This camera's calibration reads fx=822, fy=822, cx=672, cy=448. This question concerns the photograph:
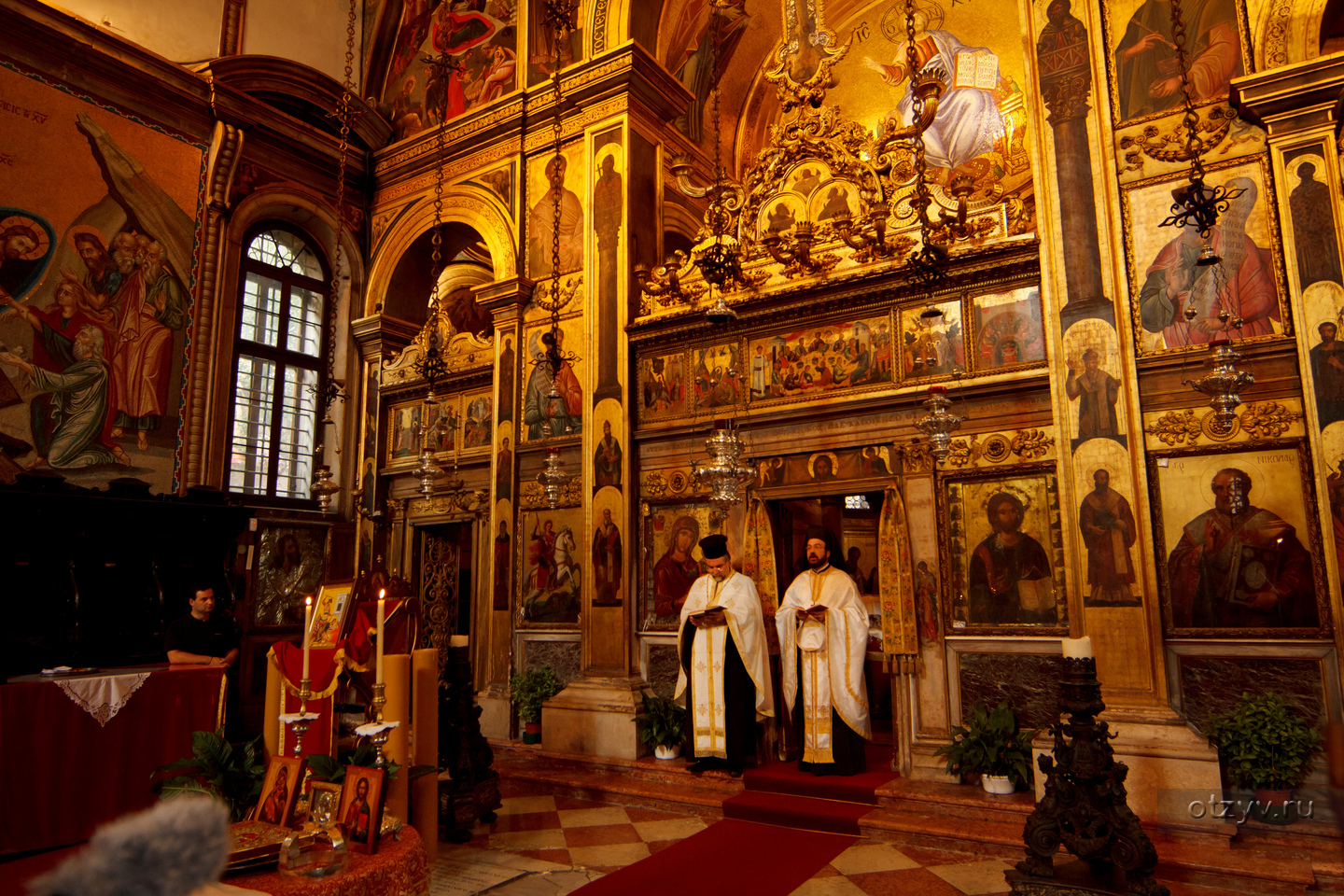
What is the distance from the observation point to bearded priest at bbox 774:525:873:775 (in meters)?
7.58

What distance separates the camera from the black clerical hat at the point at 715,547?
8.34 m

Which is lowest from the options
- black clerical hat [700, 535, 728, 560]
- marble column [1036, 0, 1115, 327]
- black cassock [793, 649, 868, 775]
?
black cassock [793, 649, 868, 775]

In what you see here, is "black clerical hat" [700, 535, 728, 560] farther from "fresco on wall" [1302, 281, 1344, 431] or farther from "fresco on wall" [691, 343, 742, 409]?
"fresco on wall" [1302, 281, 1344, 431]

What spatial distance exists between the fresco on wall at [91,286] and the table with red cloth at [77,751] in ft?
15.4

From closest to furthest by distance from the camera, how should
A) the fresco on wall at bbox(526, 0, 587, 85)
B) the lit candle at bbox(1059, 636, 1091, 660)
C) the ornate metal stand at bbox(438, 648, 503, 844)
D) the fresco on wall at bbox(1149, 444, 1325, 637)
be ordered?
1. the lit candle at bbox(1059, 636, 1091, 660)
2. the fresco on wall at bbox(1149, 444, 1325, 637)
3. the ornate metal stand at bbox(438, 648, 503, 844)
4. the fresco on wall at bbox(526, 0, 587, 85)

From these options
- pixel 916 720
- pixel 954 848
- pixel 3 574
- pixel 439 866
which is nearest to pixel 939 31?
pixel 916 720

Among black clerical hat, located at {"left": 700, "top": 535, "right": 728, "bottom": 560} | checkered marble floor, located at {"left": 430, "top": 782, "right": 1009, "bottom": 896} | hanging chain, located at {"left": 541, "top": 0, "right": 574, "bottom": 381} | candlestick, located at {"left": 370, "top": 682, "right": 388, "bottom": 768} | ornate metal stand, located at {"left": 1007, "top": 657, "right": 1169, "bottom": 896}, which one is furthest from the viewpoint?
black clerical hat, located at {"left": 700, "top": 535, "right": 728, "bottom": 560}

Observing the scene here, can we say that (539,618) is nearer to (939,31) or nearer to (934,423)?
(934,423)

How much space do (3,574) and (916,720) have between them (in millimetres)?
9223

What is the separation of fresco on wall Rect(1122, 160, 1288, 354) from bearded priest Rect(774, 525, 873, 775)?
11.2 feet

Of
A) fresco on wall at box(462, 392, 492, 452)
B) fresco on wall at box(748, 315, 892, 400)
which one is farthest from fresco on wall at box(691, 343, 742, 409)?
fresco on wall at box(462, 392, 492, 452)

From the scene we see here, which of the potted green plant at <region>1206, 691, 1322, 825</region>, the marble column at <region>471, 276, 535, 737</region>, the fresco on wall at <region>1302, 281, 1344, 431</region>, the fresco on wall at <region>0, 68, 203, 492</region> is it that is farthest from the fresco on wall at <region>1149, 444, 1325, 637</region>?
the fresco on wall at <region>0, 68, 203, 492</region>

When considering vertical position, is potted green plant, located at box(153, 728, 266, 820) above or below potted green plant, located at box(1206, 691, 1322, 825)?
above

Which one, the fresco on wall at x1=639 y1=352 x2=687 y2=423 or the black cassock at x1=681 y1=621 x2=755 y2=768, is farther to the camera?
the fresco on wall at x1=639 y1=352 x2=687 y2=423
